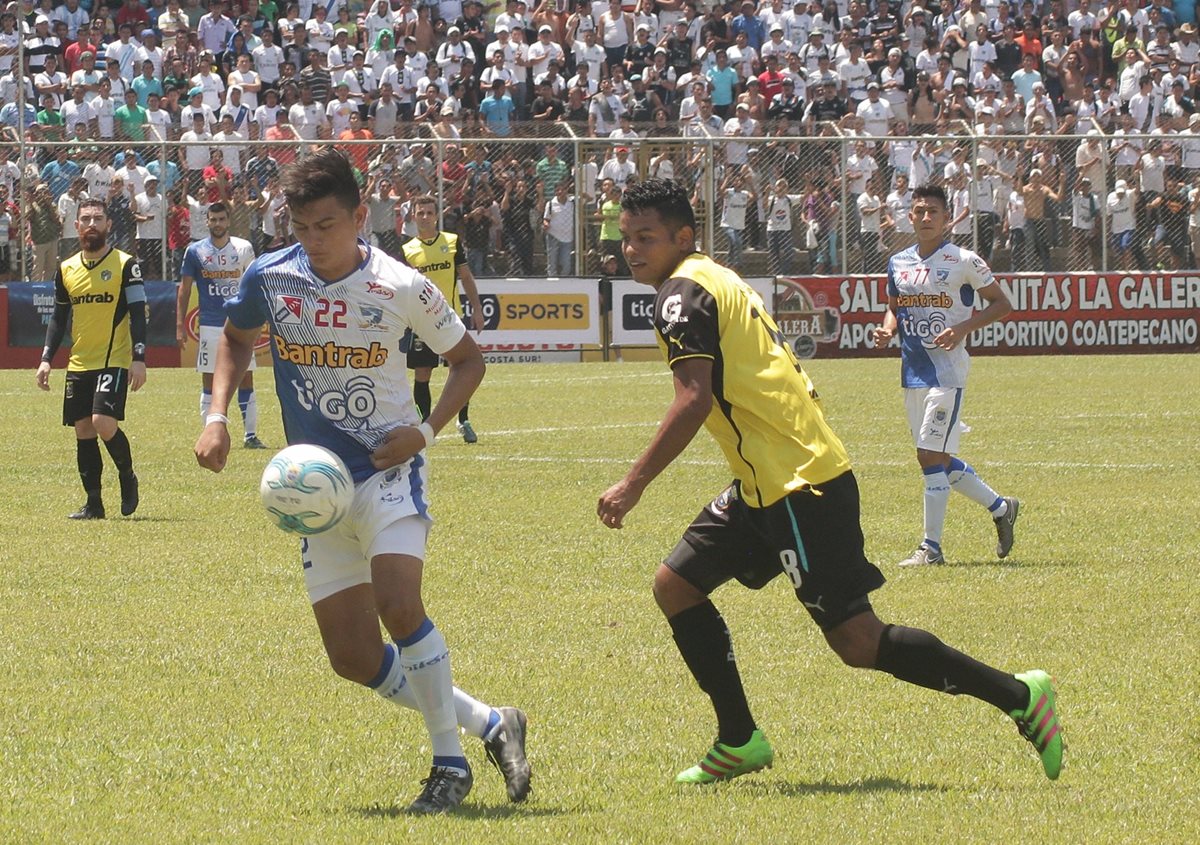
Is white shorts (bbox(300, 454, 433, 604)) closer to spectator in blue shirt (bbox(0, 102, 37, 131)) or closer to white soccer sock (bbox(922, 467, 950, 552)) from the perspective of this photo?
white soccer sock (bbox(922, 467, 950, 552))

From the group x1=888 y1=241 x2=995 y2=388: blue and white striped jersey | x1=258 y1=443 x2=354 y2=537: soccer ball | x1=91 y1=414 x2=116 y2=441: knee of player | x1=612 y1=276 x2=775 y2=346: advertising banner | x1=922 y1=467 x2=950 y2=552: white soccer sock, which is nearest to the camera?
x1=258 y1=443 x2=354 y2=537: soccer ball

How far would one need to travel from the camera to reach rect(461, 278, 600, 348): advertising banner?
28.1 meters

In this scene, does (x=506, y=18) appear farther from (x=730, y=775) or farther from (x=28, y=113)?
(x=730, y=775)

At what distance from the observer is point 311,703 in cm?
704

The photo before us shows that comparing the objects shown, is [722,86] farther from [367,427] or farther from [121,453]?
[367,427]

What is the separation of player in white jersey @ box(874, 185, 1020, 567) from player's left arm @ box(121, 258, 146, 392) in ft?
17.0

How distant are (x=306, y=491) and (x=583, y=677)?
8.28ft

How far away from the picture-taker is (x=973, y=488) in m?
10.8

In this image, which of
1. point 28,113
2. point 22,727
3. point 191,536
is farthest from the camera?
point 28,113

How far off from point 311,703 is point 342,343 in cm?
204

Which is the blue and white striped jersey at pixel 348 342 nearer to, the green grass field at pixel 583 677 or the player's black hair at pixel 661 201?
the player's black hair at pixel 661 201

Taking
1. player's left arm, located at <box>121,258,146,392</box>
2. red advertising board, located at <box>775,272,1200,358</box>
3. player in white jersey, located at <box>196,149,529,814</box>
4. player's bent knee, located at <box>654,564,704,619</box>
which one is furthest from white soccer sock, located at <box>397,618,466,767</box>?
red advertising board, located at <box>775,272,1200,358</box>

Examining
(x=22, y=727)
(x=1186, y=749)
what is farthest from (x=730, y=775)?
(x=22, y=727)

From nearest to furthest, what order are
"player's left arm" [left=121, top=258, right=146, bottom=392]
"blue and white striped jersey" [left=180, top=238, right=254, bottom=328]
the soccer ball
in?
the soccer ball → "player's left arm" [left=121, top=258, right=146, bottom=392] → "blue and white striped jersey" [left=180, top=238, right=254, bottom=328]
